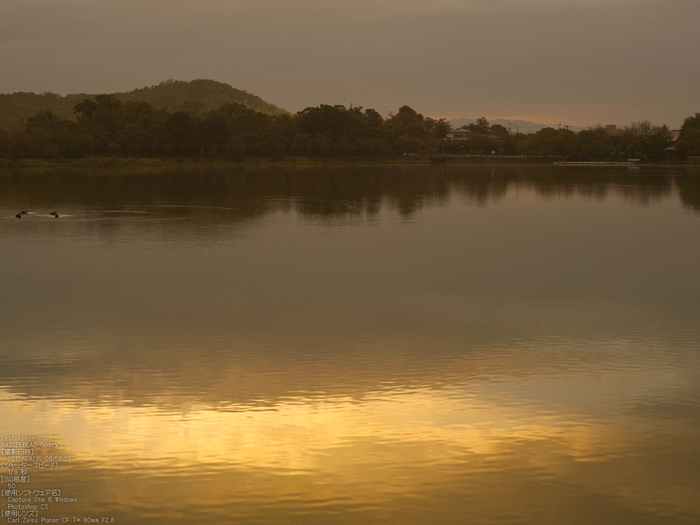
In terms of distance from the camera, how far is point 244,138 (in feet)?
328

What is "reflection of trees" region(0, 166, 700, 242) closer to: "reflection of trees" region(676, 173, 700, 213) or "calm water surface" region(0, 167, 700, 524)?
"reflection of trees" region(676, 173, 700, 213)

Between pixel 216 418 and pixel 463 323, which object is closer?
pixel 216 418

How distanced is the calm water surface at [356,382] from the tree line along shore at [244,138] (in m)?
81.1

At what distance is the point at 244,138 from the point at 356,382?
313 feet

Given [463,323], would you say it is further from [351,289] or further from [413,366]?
[351,289]

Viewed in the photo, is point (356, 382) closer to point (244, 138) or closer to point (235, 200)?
point (235, 200)

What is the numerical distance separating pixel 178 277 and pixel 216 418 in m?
7.75

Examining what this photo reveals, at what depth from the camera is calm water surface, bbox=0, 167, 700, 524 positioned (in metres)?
5.60

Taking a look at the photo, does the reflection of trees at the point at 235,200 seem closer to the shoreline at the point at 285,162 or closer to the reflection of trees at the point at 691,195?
the reflection of trees at the point at 691,195

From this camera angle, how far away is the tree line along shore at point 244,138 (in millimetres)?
93688

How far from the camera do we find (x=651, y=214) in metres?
28.8

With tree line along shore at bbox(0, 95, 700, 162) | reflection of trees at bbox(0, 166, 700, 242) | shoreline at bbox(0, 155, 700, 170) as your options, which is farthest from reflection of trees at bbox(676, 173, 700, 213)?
tree line along shore at bbox(0, 95, 700, 162)

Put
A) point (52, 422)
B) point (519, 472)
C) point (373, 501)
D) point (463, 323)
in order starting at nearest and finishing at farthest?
point (373, 501) < point (519, 472) < point (52, 422) < point (463, 323)

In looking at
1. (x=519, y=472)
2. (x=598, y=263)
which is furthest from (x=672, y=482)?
(x=598, y=263)
